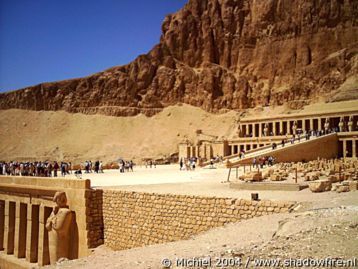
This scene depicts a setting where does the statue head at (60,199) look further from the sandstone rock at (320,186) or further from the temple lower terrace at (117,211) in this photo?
the sandstone rock at (320,186)

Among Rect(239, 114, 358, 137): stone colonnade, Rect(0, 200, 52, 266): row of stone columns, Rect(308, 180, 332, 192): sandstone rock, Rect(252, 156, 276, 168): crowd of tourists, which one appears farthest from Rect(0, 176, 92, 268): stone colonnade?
Rect(239, 114, 358, 137): stone colonnade

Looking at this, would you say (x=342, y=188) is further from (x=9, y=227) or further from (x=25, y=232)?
(x=9, y=227)

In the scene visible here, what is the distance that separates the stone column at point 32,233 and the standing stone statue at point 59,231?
2665 millimetres

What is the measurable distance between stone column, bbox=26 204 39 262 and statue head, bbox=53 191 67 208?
2.98 metres

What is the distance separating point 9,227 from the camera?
19.5m

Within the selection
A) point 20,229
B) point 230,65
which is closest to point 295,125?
point 230,65

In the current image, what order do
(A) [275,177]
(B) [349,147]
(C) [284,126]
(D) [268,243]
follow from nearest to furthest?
(D) [268,243] → (A) [275,177] → (B) [349,147] → (C) [284,126]

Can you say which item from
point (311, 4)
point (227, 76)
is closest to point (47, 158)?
point (227, 76)

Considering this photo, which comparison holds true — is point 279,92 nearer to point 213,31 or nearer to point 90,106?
point 213,31

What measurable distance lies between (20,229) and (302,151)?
78.9ft

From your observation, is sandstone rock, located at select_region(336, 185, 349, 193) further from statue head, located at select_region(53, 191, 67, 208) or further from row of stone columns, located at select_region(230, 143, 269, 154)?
row of stone columns, located at select_region(230, 143, 269, 154)

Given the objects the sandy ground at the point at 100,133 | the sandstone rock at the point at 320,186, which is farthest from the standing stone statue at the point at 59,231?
the sandy ground at the point at 100,133

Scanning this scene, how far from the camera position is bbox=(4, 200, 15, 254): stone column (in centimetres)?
1920

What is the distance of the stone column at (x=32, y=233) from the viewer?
1751 centimetres
